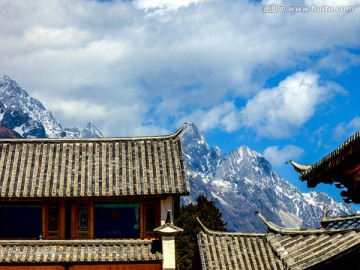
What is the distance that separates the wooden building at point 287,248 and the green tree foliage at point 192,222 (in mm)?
37526

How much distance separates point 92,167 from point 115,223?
10.7 feet

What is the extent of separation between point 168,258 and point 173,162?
518 cm

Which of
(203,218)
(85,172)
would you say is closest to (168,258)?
(85,172)

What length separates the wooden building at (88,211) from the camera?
3372 cm

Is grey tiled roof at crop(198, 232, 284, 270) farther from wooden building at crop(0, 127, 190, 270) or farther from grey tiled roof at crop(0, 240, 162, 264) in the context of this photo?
grey tiled roof at crop(0, 240, 162, 264)

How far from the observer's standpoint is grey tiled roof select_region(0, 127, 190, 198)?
114ft

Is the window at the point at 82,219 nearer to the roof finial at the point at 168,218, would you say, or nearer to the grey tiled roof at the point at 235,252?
the roof finial at the point at 168,218

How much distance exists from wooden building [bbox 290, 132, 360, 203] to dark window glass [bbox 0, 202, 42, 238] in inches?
690

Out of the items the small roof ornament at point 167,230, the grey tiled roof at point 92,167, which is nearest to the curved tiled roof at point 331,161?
the small roof ornament at point 167,230

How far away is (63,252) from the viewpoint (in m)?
33.8

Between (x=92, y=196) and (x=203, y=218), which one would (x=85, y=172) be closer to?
(x=92, y=196)

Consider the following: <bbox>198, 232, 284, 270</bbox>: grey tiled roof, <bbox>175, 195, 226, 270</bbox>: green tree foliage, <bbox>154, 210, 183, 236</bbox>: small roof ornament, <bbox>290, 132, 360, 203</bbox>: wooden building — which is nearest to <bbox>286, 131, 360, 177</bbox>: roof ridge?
<bbox>290, 132, 360, 203</bbox>: wooden building

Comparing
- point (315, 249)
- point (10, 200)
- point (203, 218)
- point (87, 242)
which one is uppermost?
point (203, 218)

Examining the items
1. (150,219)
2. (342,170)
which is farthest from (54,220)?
(342,170)
